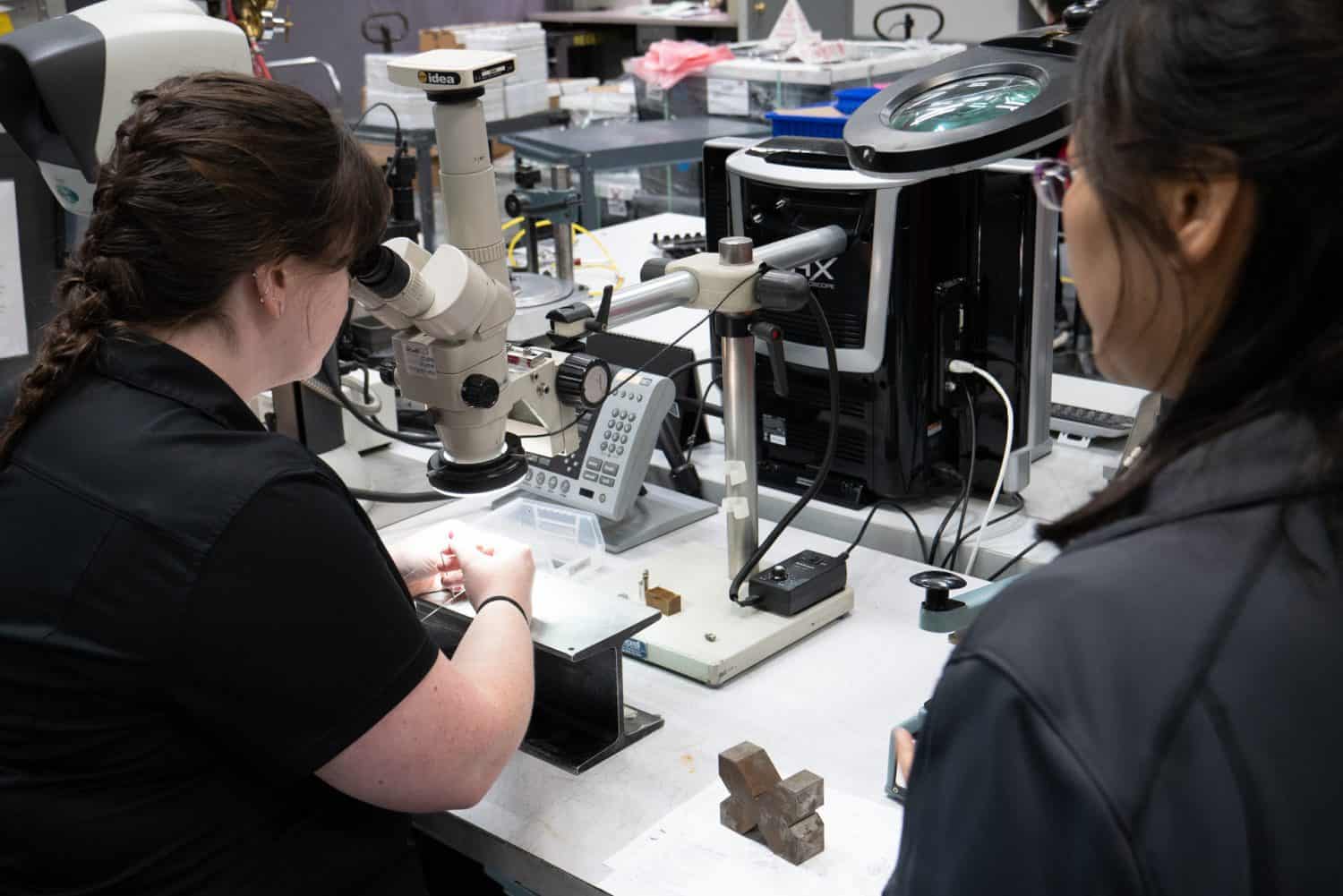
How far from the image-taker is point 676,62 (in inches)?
150

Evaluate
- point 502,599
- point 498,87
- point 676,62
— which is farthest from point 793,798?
point 498,87

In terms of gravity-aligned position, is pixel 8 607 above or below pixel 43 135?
below

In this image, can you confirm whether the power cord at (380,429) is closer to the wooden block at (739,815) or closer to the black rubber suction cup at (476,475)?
the black rubber suction cup at (476,475)

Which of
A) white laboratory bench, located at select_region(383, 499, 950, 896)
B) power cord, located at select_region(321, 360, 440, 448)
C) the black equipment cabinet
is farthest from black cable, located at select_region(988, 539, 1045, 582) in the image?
the black equipment cabinet

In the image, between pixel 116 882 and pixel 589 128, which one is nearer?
pixel 116 882

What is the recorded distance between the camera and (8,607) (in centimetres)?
97

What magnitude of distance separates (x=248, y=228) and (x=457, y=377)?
27 cm

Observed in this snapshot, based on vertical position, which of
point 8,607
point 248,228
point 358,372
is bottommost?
point 358,372

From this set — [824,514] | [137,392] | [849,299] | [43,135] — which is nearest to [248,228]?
[137,392]

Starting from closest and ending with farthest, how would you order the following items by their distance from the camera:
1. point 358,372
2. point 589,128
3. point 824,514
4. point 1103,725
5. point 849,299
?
point 1103,725 < point 849,299 < point 824,514 < point 358,372 < point 589,128

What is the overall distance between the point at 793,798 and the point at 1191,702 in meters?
0.62

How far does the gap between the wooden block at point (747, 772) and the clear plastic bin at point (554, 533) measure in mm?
523

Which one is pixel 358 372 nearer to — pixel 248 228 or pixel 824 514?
pixel 824 514

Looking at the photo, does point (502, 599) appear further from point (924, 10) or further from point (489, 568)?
point (924, 10)
